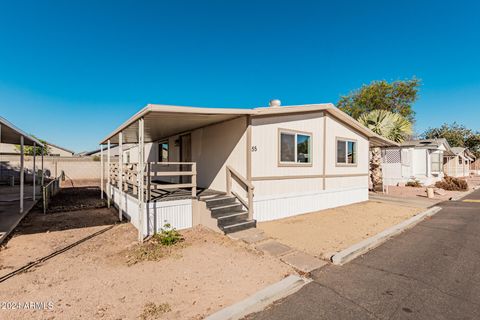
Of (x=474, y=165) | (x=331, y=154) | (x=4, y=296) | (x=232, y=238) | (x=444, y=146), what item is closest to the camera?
(x=4, y=296)

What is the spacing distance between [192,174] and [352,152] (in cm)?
809

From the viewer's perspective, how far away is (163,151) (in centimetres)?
1348

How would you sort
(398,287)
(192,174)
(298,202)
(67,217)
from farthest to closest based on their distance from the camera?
(298,202)
(67,217)
(192,174)
(398,287)

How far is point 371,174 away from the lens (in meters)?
15.7

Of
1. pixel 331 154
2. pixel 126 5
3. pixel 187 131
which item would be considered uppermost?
pixel 126 5

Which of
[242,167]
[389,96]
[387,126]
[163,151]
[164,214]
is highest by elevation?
Result: [389,96]

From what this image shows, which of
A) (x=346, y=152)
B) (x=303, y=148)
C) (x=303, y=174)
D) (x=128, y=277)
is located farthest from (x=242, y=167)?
(x=346, y=152)

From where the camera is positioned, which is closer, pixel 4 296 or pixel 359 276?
pixel 4 296

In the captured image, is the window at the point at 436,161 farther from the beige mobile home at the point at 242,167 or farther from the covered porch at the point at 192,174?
the covered porch at the point at 192,174

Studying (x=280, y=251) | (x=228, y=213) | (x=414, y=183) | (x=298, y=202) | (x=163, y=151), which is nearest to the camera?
(x=280, y=251)

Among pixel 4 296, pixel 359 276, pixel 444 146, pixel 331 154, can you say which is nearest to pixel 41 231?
pixel 4 296

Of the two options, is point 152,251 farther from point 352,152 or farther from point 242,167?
point 352,152

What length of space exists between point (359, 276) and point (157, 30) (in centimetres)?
1542

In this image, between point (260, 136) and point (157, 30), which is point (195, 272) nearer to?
point (260, 136)
